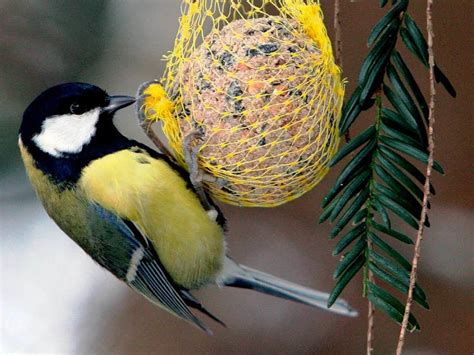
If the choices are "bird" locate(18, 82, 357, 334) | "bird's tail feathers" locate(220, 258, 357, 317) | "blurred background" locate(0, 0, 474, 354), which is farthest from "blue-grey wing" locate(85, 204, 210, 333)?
"blurred background" locate(0, 0, 474, 354)

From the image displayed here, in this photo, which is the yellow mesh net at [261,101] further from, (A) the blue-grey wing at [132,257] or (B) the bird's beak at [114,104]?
(A) the blue-grey wing at [132,257]

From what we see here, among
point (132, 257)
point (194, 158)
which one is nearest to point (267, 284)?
point (132, 257)

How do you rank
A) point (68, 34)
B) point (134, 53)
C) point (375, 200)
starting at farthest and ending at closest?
1. point (134, 53)
2. point (68, 34)
3. point (375, 200)

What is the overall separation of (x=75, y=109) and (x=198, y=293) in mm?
651

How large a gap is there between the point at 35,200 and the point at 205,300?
0.43 metres

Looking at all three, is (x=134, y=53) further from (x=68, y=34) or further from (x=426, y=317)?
(x=426, y=317)

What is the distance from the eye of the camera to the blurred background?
126 cm

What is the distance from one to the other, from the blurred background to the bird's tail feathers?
0.19m

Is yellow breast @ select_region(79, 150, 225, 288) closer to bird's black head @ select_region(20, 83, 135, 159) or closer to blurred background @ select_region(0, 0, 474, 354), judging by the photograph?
bird's black head @ select_region(20, 83, 135, 159)

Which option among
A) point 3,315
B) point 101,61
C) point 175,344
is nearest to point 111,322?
point 175,344

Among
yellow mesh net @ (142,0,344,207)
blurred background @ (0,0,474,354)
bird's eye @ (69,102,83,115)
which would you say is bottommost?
blurred background @ (0,0,474,354)

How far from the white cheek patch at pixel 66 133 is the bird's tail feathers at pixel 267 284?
0.91 ft

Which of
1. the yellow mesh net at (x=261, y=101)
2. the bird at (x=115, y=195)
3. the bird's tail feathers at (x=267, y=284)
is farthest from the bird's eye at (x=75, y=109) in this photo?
the bird's tail feathers at (x=267, y=284)

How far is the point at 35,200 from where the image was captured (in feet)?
4.73
